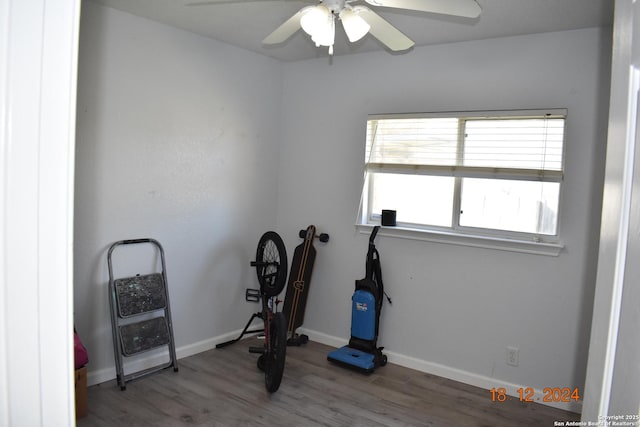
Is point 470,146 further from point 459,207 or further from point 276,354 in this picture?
point 276,354

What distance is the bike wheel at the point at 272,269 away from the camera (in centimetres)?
328

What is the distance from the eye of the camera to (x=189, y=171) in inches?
137

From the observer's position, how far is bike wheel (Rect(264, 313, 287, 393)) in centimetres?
291

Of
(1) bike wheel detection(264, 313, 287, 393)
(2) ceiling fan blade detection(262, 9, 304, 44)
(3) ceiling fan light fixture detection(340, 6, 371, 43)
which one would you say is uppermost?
(2) ceiling fan blade detection(262, 9, 304, 44)

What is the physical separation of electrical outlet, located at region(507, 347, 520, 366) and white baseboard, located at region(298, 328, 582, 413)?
0.15 metres

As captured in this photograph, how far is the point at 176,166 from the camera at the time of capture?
3402 mm

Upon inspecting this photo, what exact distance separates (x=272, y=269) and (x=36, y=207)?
3.09m

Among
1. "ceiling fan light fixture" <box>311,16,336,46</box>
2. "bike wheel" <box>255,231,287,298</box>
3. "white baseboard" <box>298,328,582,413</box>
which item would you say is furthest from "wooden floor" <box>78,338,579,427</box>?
"ceiling fan light fixture" <box>311,16,336,46</box>

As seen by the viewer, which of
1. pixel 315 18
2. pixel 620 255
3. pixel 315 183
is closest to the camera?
pixel 620 255

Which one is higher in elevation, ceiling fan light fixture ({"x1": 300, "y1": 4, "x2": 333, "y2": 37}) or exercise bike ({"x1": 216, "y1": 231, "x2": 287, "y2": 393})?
ceiling fan light fixture ({"x1": 300, "y1": 4, "x2": 333, "y2": 37})

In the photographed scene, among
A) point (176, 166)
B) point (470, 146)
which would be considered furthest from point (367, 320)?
point (176, 166)

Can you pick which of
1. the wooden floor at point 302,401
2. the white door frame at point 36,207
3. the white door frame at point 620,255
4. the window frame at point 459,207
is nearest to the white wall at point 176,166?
the wooden floor at point 302,401

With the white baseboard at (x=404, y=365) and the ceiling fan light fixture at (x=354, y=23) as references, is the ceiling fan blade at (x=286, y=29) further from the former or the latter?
the white baseboard at (x=404, y=365)

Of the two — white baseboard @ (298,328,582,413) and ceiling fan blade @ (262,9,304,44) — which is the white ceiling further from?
white baseboard @ (298,328,582,413)
